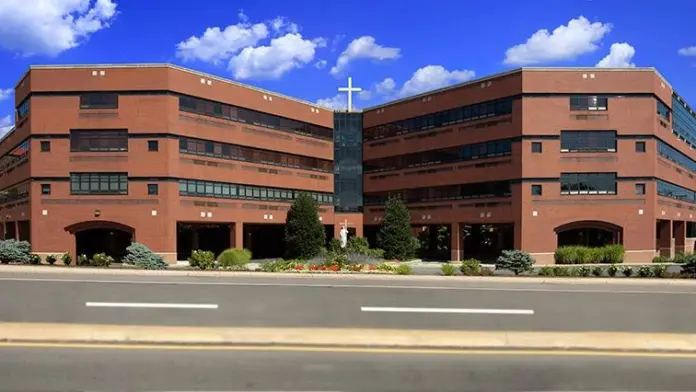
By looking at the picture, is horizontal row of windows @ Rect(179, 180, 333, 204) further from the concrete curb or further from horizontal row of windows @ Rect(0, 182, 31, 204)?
the concrete curb

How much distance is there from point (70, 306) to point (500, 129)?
37.8 m

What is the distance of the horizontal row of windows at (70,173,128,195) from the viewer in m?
41.7

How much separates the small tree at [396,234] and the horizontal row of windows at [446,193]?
3466 mm

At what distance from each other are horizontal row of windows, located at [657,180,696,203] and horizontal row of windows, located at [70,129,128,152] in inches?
1637

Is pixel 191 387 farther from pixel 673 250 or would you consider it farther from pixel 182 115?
pixel 673 250

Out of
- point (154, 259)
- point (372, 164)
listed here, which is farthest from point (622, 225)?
point (154, 259)

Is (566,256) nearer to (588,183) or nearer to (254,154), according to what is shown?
(588,183)

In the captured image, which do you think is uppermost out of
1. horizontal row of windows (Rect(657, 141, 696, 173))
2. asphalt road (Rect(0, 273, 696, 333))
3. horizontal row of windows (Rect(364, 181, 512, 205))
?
horizontal row of windows (Rect(657, 141, 696, 173))

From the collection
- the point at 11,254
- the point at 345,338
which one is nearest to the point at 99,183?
the point at 11,254

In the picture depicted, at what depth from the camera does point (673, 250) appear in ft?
168

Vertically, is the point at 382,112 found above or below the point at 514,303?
above

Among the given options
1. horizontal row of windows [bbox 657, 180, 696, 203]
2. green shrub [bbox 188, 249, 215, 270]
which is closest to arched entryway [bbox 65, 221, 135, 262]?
green shrub [bbox 188, 249, 215, 270]

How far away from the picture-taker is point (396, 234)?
47.9 metres

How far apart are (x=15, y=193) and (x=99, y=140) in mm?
12199
